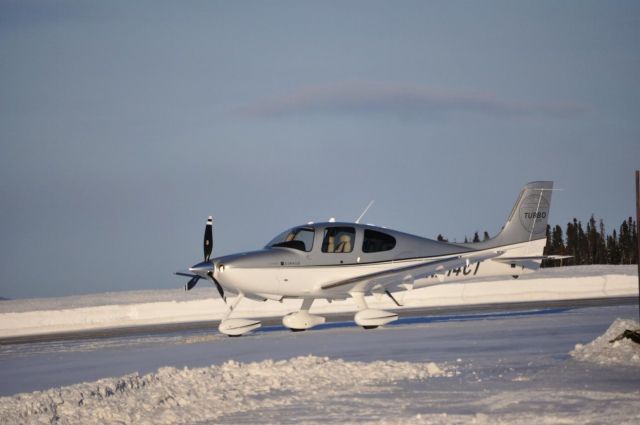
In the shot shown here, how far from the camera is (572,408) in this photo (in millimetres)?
9336

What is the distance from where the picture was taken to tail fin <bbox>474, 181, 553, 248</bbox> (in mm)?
25797

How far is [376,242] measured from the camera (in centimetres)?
2183

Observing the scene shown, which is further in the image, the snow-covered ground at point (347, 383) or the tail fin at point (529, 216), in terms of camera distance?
the tail fin at point (529, 216)

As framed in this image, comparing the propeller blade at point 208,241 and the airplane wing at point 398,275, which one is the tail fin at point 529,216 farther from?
the propeller blade at point 208,241

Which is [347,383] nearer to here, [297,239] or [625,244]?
[297,239]

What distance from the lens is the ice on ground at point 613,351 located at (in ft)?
41.5

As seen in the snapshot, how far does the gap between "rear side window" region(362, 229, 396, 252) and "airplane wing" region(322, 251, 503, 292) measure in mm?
635

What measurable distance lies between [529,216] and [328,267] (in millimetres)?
7937

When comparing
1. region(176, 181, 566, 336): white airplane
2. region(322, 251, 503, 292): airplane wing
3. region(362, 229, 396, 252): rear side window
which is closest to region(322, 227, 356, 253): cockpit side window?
region(176, 181, 566, 336): white airplane

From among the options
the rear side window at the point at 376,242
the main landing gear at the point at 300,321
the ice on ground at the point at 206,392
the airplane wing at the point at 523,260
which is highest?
the rear side window at the point at 376,242

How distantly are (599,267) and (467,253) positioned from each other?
79.6ft

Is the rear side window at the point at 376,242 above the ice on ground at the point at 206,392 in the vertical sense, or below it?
above

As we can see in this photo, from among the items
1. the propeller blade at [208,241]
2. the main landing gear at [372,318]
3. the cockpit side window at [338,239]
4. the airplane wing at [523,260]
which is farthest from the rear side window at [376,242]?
the airplane wing at [523,260]

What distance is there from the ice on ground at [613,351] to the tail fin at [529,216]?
12.0 m
